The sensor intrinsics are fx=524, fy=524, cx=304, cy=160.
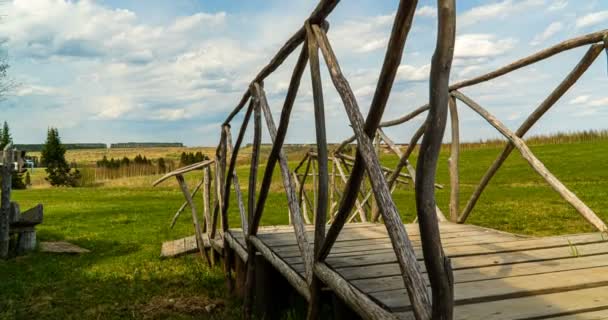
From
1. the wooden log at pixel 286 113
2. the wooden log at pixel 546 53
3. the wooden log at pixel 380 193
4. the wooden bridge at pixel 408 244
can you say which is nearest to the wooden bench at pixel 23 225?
the wooden bridge at pixel 408 244

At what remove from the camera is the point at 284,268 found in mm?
4043

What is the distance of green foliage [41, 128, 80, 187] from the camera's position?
4291 cm

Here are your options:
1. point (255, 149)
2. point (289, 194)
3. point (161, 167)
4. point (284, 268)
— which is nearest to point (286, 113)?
point (289, 194)

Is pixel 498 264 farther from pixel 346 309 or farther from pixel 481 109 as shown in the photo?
pixel 481 109

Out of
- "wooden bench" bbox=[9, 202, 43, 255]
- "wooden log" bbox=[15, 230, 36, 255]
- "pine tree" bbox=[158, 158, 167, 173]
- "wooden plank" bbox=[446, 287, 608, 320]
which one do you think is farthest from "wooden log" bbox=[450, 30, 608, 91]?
"pine tree" bbox=[158, 158, 167, 173]

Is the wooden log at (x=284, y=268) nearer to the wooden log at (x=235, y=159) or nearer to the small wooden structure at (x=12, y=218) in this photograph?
the wooden log at (x=235, y=159)

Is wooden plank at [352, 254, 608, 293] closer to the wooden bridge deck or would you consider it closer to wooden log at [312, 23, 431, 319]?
the wooden bridge deck

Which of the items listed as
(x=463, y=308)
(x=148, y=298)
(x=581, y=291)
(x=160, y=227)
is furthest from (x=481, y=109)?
(x=160, y=227)

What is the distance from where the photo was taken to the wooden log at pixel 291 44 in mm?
3208

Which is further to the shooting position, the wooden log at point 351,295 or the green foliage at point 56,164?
the green foliage at point 56,164

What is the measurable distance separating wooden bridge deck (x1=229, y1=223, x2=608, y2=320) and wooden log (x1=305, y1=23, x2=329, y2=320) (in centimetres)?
23

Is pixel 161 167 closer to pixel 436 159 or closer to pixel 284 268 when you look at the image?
pixel 284 268

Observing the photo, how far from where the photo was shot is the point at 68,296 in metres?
6.46

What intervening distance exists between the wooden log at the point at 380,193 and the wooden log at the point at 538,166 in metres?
2.25
